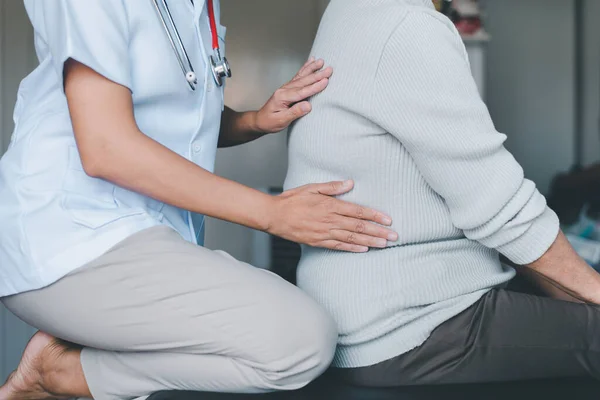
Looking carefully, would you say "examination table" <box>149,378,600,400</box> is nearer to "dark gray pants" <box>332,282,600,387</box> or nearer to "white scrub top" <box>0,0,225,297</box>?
"dark gray pants" <box>332,282,600,387</box>

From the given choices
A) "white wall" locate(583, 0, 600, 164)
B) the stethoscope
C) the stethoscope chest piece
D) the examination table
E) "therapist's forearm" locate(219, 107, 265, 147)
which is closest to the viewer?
the examination table

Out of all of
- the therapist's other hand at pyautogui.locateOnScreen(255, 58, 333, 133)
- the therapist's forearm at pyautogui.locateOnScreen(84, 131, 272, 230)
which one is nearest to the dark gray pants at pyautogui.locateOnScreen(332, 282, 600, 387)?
the therapist's forearm at pyautogui.locateOnScreen(84, 131, 272, 230)

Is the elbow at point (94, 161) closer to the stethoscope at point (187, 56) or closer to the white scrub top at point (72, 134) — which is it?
the white scrub top at point (72, 134)

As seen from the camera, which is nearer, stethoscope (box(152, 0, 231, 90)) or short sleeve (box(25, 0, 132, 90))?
short sleeve (box(25, 0, 132, 90))

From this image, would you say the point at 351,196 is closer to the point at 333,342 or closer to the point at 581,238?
the point at 333,342

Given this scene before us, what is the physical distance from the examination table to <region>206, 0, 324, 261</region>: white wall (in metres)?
2.39

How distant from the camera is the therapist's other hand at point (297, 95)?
1.14 meters

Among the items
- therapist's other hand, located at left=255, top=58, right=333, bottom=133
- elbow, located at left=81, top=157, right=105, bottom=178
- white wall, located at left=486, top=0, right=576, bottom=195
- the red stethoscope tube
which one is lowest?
white wall, located at left=486, top=0, right=576, bottom=195

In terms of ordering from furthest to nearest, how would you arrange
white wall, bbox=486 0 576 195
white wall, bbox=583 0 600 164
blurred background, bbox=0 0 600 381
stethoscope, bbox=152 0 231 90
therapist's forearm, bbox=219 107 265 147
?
1. white wall, bbox=486 0 576 195
2. white wall, bbox=583 0 600 164
3. blurred background, bbox=0 0 600 381
4. therapist's forearm, bbox=219 107 265 147
5. stethoscope, bbox=152 0 231 90

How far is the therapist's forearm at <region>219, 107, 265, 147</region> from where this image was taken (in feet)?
5.11

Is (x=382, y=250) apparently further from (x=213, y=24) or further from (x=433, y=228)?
(x=213, y=24)

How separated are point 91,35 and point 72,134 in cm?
19

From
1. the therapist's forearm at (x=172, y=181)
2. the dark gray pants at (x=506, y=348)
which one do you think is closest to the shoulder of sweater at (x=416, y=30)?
the therapist's forearm at (x=172, y=181)

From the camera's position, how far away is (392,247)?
42.4 inches
